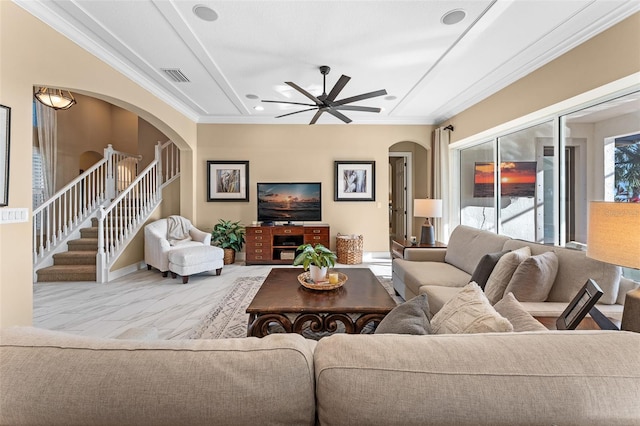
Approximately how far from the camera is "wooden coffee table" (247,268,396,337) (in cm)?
217

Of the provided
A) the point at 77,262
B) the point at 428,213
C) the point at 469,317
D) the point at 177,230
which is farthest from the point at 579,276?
the point at 77,262

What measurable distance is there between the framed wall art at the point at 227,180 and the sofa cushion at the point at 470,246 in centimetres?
398

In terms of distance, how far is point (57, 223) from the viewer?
5168mm

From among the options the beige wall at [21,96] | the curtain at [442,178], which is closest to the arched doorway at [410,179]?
the curtain at [442,178]

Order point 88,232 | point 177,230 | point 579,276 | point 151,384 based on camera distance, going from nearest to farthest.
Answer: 1. point 151,384
2. point 579,276
3. point 88,232
4. point 177,230

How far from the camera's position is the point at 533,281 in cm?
203

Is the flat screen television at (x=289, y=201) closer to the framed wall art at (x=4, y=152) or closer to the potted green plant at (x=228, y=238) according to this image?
the potted green plant at (x=228, y=238)

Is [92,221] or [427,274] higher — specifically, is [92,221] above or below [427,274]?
above

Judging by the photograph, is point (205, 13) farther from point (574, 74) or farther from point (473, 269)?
point (473, 269)

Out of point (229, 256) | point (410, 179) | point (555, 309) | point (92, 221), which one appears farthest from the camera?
point (410, 179)

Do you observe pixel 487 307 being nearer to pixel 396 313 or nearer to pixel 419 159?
pixel 396 313

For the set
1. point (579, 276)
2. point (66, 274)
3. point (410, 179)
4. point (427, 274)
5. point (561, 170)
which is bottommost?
point (66, 274)

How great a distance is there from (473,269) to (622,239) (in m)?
1.90

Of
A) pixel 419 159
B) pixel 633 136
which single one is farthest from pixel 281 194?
pixel 633 136
